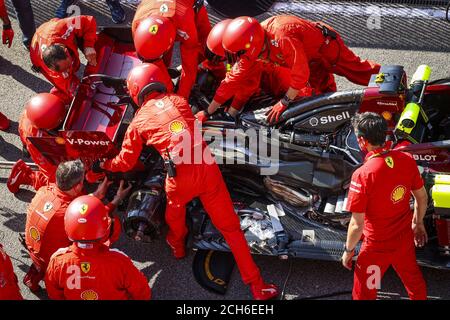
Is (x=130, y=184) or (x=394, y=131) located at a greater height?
(x=394, y=131)

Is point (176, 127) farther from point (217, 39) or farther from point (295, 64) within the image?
point (295, 64)

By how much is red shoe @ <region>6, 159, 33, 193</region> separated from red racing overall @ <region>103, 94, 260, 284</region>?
1530 mm

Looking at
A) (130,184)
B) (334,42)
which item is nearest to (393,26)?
(334,42)

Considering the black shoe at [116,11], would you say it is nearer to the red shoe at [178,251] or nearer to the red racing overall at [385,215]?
the red shoe at [178,251]

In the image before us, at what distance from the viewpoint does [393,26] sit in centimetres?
881

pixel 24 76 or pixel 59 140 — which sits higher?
pixel 59 140

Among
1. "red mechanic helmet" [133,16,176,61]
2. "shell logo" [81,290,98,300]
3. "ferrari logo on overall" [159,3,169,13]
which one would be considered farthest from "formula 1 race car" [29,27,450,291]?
"ferrari logo on overall" [159,3,169,13]

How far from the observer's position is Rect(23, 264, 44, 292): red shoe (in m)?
6.33

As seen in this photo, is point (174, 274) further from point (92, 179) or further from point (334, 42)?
point (334, 42)

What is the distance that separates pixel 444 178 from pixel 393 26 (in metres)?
3.80

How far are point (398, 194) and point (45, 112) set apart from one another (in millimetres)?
3430

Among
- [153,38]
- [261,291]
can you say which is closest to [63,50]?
[153,38]

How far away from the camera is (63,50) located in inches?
274

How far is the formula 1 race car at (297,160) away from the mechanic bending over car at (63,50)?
19.2 inches
